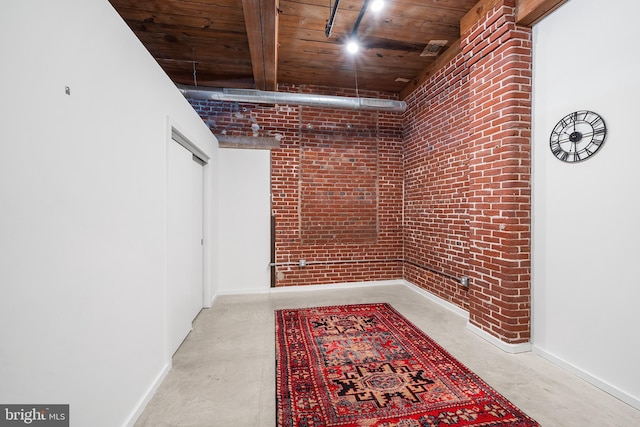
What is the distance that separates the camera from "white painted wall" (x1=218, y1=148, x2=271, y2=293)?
4.25 metres

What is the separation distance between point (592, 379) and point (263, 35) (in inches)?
163

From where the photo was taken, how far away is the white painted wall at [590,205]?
1862 millimetres

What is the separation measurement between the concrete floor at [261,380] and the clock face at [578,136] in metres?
1.78

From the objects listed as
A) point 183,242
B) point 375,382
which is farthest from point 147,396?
point 375,382

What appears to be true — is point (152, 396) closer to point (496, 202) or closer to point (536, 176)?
point (496, 202)

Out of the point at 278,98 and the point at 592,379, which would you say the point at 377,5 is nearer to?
the point at 278,98

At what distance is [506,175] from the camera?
253cm

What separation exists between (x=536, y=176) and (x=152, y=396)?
3.67 metres

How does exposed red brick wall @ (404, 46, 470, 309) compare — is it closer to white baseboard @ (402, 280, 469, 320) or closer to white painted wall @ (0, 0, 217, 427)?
white baseboard @ (402, 280, 469, 320)

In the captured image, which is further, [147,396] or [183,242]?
[183,242]

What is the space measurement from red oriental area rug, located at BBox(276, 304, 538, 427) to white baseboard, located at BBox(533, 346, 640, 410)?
0.80m

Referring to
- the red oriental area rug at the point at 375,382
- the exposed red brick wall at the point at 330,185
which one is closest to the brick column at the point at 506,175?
the red oriental area rug at the point at 375,382

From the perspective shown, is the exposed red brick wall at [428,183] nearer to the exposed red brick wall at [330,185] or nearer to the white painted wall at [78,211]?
the exposed red brick wall at [330,185]

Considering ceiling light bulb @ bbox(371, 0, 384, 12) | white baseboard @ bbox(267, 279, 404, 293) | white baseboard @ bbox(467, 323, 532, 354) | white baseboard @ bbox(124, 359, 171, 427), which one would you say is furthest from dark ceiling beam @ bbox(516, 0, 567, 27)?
white baseboard @ bbox(124, 359, 171, 427)
